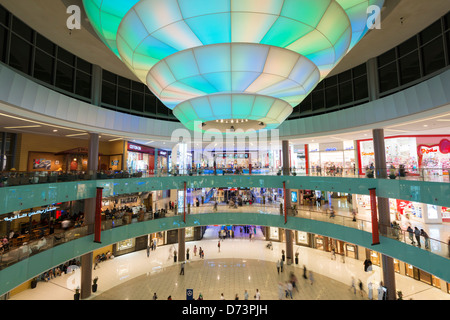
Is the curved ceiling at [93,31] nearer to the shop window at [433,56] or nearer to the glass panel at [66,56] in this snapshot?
the glass panel at [66,56]

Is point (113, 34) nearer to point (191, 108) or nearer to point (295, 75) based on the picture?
point (191, 108)

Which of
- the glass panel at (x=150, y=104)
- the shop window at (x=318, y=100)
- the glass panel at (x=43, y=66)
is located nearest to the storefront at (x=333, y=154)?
the shop window at (x=318, y=100)

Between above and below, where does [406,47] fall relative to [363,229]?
above

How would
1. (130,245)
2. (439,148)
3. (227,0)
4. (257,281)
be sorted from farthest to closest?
(130,245)
(439,148)
(257,281)
(227,0)

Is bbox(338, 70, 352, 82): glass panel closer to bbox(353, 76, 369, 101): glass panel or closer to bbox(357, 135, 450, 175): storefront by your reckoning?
bbox(353, 76, 369, 101): glass panel

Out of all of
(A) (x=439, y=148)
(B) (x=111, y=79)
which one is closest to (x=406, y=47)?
(A) (x=439, y=148)

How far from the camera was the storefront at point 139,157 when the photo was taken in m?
28.7

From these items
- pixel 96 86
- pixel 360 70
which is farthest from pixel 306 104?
pixel 96 86

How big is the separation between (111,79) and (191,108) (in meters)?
17.3

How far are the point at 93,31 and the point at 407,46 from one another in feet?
80.4

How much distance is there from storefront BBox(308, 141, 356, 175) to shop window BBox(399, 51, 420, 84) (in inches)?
521

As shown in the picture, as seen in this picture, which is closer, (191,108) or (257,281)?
(191,108)

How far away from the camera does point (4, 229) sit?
1872 cm

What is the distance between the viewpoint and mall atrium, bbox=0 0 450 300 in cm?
936
